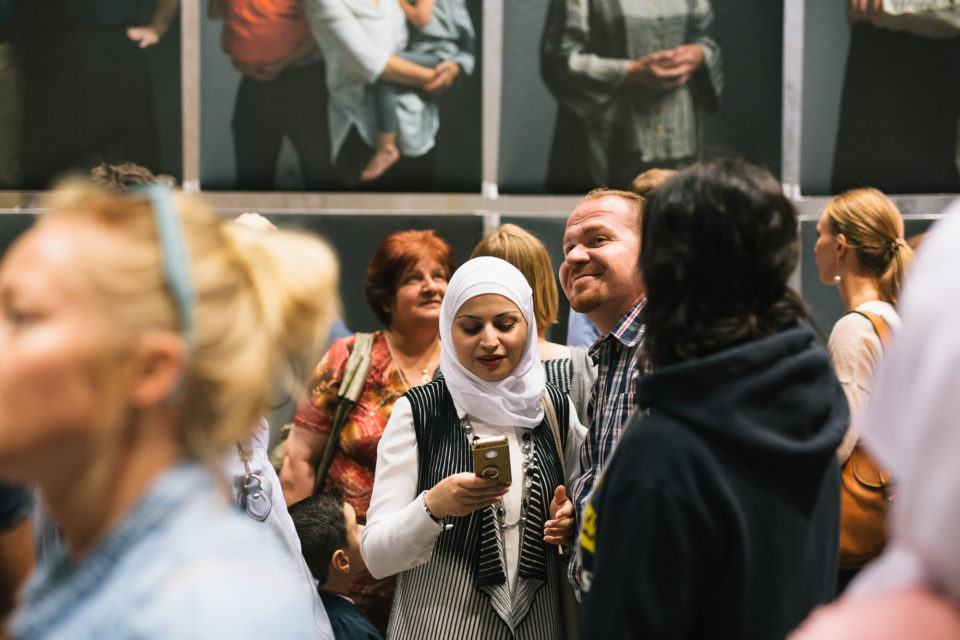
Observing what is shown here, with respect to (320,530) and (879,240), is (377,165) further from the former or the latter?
(879,240)

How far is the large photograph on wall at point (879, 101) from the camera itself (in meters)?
4.75

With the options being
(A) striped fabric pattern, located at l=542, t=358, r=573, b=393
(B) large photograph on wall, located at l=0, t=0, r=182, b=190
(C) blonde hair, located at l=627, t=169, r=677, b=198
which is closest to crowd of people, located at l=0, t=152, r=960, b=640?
(A) striped fabric pattern, located at l=542, t=358, r=573, b=393

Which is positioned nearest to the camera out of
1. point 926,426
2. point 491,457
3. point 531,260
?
point 926,426

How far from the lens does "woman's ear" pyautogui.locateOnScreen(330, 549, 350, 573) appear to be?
9.47 feet

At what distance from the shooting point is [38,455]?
100 cm

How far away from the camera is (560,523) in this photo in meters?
2.27

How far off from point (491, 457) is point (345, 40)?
307 cm

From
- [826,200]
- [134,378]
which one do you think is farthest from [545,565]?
[826,200]

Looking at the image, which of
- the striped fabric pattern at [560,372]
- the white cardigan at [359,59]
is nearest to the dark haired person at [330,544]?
the striped fabric pattern at [560,372]

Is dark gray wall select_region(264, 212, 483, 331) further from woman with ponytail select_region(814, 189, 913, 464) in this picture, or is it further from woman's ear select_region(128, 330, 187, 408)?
woman's ear select_region(128, 330, 187, 408)

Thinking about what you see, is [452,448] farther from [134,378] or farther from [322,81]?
[322,81]

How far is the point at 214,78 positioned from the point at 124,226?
12.6 feet

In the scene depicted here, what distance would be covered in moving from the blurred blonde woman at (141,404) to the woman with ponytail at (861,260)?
2.39 metres

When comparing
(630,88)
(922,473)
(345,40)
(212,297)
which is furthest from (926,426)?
(345,40)
